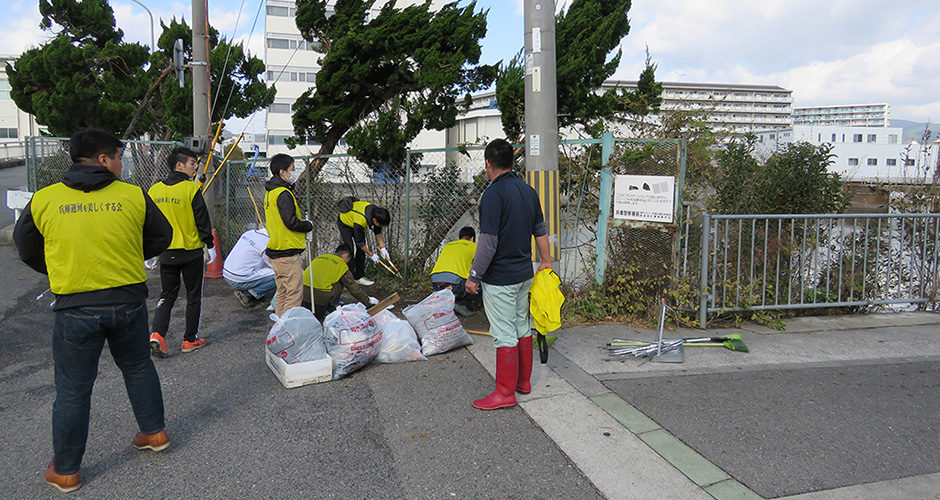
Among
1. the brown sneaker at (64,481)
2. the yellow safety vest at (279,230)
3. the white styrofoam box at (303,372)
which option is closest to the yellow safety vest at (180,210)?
the yellow safety vest at (279,230)

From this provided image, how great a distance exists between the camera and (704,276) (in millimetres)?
5727

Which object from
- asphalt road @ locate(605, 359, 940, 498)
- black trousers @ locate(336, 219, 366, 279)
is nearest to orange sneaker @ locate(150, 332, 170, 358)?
black trousers @ locate(336, 219, 366, 279)

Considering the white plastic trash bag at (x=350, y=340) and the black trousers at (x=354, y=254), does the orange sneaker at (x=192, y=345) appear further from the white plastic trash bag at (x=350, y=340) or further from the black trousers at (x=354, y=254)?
the black trousers at (x=354, y=254)

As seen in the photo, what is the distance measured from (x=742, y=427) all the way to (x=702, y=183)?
306cm

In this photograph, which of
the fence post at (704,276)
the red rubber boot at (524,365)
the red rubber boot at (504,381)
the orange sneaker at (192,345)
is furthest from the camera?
the fence post at (704,276)

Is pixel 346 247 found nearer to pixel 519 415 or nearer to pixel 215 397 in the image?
pixel 215 397

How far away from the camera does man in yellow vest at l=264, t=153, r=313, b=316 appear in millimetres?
5188

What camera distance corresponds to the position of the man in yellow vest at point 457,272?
6.23 metres

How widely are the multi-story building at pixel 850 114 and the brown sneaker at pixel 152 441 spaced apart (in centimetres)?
16058

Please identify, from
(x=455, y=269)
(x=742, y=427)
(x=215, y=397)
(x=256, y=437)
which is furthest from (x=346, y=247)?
(x=742, y=427)

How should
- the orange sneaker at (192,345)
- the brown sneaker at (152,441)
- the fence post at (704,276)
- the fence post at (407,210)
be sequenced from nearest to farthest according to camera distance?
1. the brown sneaker at (152,441)
2. the orange sneaker at (192,345)
3. the fence post at (704,276)
4. the fence post at (407,210)

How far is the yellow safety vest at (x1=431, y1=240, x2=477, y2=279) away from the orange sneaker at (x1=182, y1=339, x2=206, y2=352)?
2381mm

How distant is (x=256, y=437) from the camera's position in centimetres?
357

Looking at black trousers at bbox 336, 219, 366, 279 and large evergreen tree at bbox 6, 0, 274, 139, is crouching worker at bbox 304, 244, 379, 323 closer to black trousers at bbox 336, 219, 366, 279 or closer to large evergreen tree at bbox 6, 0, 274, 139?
black trousers at bbox 336, 219, 366, 279
